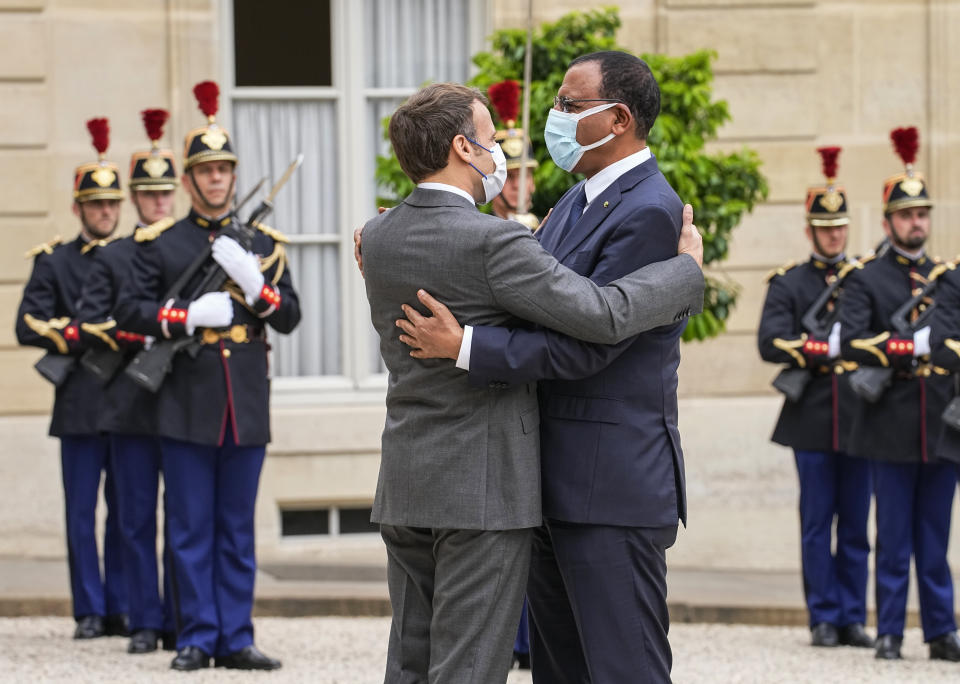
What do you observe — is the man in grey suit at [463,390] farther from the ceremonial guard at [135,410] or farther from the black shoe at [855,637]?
the black shoe at [855,637]

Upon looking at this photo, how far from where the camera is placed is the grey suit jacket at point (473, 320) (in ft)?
13.1

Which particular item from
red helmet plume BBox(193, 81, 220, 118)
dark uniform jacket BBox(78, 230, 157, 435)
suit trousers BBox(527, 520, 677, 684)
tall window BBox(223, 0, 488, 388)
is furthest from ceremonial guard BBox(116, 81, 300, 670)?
tall window BBox(223, 0, 488, 388)

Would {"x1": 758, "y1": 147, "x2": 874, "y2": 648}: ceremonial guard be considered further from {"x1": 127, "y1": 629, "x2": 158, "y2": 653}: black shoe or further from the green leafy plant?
{"x1": 127, "y1": 629, "x2": 158, "y2": 653}: black shoe

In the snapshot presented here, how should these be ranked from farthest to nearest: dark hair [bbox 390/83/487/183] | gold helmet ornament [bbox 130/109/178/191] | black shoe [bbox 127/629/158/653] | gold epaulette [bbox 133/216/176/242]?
1. gold helmet ornament [bbox 130/109/178/191]
2. black shoe [bbox 127/629/158/653]
3. gold epaulette [bbox 133/216/176/242]
4. dark hair [bbox 390/83/487/183]

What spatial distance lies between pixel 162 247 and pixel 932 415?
3471 mm

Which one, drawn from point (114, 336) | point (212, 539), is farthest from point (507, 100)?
point (212, 539)

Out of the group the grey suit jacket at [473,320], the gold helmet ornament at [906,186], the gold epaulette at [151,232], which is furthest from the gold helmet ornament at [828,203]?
the grey suit jacket at [473,320]

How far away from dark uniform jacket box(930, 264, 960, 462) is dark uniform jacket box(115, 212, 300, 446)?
2.77m

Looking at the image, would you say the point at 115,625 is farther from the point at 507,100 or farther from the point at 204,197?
the point at 507,100

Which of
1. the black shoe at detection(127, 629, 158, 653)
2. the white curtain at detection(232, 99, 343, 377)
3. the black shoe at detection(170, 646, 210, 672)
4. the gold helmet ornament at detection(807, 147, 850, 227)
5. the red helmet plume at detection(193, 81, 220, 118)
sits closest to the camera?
the black shoe at detection(170, 646, 210, 672)

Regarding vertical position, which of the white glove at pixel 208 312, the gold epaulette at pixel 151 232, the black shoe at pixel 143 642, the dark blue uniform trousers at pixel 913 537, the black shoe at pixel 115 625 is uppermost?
the gold epaulette at pixel 151 232

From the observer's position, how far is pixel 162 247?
709 cm

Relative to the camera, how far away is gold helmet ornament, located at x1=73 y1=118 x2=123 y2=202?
26.9 feet

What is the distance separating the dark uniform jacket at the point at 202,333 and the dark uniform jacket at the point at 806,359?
250 cm
